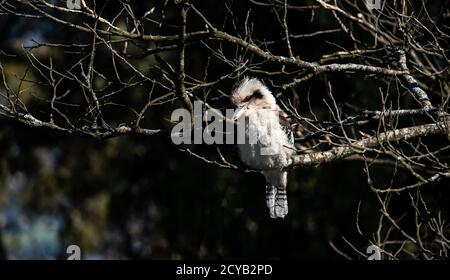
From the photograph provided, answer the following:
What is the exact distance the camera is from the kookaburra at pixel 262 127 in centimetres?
559

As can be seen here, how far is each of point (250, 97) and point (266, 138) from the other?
30 cm

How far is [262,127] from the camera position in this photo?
561 cm

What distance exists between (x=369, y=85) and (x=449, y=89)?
1904 millimetres

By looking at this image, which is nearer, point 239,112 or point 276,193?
point 239,112

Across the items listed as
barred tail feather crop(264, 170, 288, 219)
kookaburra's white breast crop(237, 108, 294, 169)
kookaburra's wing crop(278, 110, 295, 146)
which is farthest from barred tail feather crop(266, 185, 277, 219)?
kookaburra's wing crop(278, 110, 295, 146)

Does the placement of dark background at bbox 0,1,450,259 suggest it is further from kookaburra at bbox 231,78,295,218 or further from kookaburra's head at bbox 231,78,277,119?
kookaburra's head at bbox 231,78,277,119

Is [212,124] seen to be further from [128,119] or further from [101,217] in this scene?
[101,217]

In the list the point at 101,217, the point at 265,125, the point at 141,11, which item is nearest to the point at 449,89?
the point at 265,125

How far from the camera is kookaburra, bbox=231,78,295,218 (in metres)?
5.59

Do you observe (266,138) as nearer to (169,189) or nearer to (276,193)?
(276,193)

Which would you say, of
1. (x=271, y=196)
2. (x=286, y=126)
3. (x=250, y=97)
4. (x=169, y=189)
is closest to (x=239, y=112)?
(x=250, y=97)

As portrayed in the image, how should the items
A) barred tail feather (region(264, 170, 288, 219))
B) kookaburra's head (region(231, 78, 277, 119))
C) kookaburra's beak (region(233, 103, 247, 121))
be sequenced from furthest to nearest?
barred tail feather (region(264, 170, 288, 219)) → kookaburra's head (region(231, 78, 277, 119)) → kookaburra's beak (region(233, 103, 247, 121))
